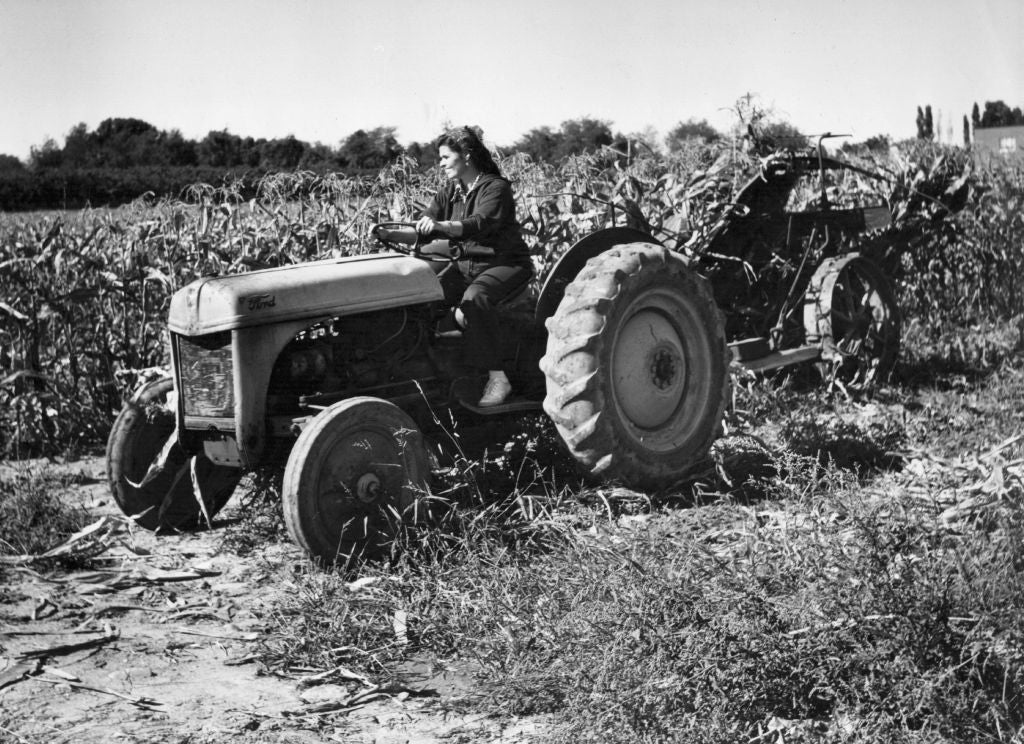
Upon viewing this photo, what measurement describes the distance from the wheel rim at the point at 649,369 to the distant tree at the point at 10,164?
11.5 m

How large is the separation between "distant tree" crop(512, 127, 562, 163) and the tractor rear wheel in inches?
202

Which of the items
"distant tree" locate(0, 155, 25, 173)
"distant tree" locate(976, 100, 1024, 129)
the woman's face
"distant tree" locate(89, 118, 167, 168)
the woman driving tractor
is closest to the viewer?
the woman driving tractor

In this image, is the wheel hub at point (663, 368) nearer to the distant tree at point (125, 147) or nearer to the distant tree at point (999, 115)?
the distant tree at point (999, 115)

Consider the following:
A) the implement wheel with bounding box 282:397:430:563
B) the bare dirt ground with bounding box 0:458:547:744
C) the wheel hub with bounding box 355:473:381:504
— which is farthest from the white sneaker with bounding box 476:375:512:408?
the bare dirt ground with bounding box 0:458:547:744

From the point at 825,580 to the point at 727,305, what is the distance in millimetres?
5149

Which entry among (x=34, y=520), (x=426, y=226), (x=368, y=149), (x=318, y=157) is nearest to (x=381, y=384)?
(x=426, y=226)

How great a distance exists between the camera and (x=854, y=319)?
8195mm

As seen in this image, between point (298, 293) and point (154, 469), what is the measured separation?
51.5 inches

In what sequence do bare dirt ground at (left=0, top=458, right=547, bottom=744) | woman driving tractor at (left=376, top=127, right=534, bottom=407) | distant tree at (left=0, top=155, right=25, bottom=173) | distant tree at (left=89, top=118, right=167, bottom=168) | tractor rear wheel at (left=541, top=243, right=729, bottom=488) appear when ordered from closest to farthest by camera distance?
bare dirt ground at (left=0, top=458, right=547, bottom=744)
tractor rear wheel at (left=541, top=243, right=729, bottom=488)
woman driving tractor at (left=376, top=127, right=534, bottom=407)
distant tree at (left=89, top=118, right=167, bottom=168)
distant tree at (left=0, top=155, right=25, bottom=173)

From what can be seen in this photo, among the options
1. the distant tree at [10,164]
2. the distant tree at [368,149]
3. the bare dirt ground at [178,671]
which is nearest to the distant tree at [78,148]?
the distant tree at [10,164]

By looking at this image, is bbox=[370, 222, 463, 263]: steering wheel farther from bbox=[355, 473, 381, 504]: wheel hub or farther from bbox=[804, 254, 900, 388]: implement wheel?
bbox=[804, 254, 900, 388]: implement wheel

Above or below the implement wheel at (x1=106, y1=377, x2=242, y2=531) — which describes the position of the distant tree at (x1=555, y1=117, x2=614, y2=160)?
above

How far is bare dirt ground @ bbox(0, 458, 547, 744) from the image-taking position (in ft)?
11.3

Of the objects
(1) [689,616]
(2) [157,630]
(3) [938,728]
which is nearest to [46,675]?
(2) [157,630]
